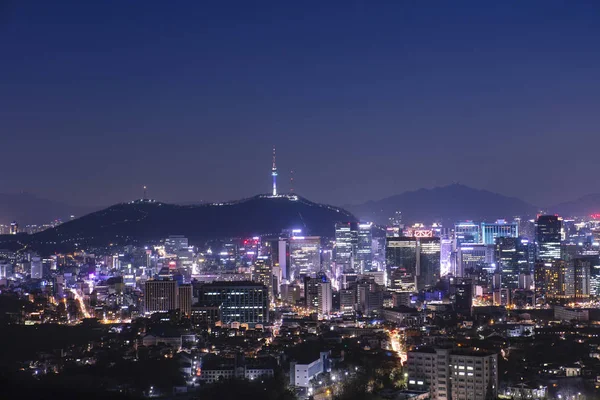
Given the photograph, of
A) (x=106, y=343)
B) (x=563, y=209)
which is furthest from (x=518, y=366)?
(x=563, y=209)

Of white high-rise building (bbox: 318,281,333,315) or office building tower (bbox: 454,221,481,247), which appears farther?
office building tower (bbox: 454,221,481,247)

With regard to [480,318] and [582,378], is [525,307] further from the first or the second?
[582,378]

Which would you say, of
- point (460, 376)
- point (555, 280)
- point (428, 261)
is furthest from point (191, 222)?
point (460, 376)

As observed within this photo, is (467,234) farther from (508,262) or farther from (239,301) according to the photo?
(239,301)

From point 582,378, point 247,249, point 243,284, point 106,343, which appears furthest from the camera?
point 247,249

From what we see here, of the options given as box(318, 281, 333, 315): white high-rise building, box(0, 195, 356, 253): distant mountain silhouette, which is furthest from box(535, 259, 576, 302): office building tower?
box(0, 195, 356, 253): distant mountain silhouette

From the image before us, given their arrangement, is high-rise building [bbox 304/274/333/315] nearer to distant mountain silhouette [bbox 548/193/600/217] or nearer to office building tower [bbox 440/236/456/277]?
office building tower [bbox 440/236/456/277]
